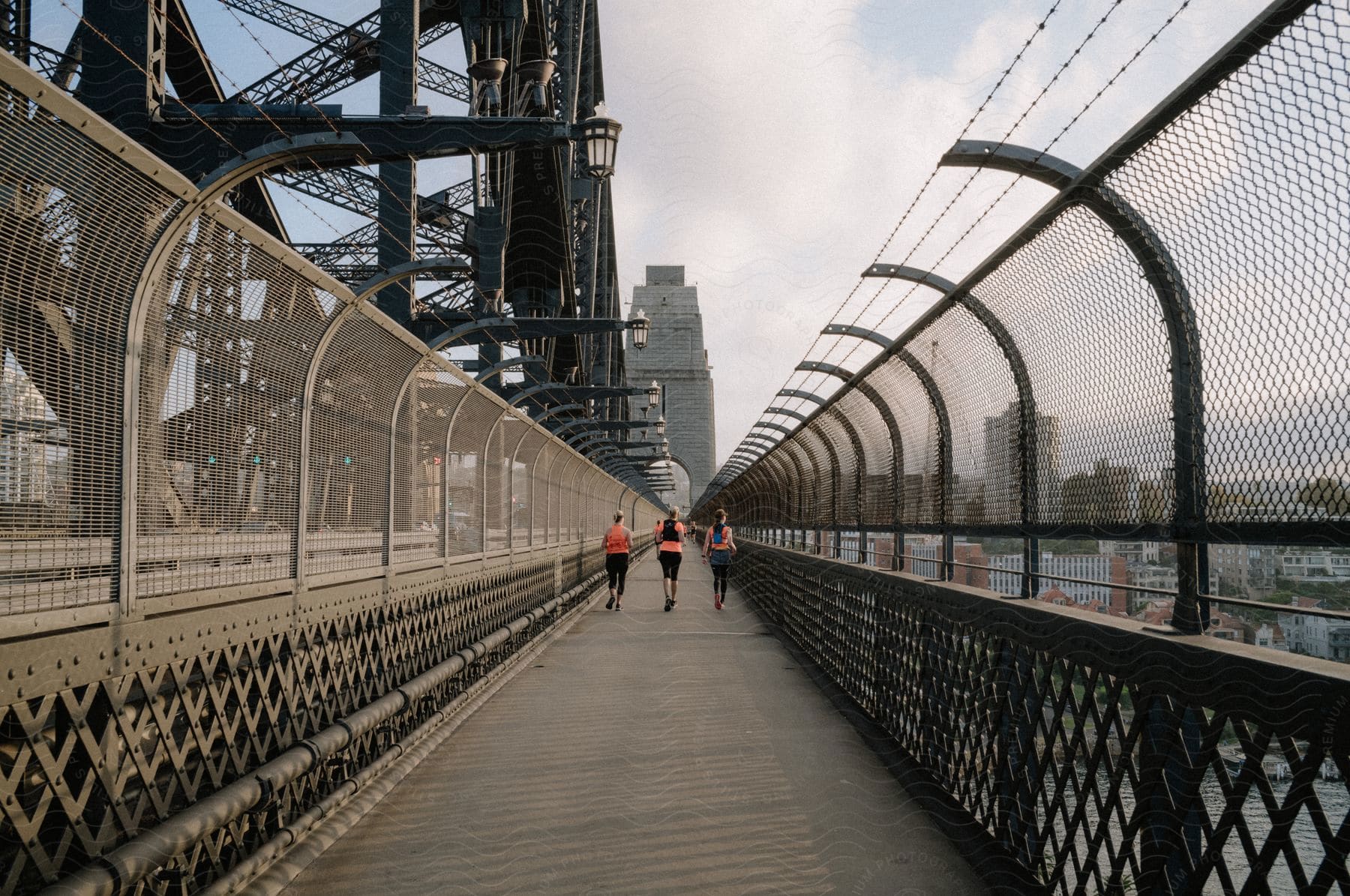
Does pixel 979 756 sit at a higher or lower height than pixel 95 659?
lower

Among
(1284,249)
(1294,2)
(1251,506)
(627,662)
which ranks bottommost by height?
(627,662)

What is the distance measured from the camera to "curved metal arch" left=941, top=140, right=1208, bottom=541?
3.12 m

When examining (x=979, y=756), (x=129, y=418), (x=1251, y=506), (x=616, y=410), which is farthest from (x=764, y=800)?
(x=616, y=410)

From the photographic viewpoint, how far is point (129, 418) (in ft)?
10.8

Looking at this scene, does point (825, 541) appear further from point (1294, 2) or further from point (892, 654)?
point (1294, 2)

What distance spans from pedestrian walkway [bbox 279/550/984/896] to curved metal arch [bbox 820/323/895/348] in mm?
3055

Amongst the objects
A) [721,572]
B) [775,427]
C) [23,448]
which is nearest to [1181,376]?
[23,448]

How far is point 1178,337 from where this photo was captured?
322 centimetres

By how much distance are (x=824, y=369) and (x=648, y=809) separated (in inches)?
276

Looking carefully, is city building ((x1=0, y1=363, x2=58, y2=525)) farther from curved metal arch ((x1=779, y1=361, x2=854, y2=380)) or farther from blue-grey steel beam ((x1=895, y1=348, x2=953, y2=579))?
curved metal arch ((x1=779, y1=361, x2=854, y2=380))

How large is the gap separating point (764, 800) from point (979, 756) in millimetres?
1121

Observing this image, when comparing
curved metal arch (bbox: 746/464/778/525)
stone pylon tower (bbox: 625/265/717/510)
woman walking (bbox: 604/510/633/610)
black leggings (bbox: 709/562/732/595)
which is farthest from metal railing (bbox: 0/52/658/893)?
stone pylon tower (bbox: 625/265/717/510)

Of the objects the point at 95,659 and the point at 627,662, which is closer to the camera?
the point at 95,659

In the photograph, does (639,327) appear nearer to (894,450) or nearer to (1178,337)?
(894,450)
